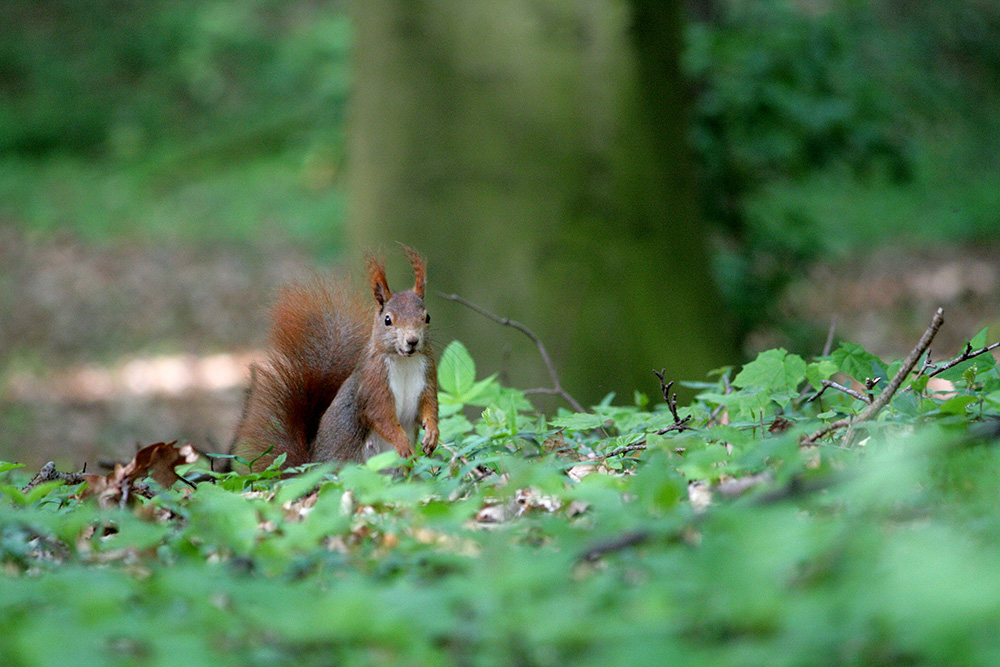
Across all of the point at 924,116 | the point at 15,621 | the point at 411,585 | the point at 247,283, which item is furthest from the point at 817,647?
the point at 247,283

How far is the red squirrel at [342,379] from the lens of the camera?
1.98 metres

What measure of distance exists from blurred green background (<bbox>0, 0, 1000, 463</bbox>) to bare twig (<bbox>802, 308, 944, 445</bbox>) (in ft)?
4.34

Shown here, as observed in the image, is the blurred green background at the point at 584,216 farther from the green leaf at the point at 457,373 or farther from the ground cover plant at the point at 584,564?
the ground cover plant at the point at 584,564

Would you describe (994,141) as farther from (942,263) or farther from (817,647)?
(817,647)

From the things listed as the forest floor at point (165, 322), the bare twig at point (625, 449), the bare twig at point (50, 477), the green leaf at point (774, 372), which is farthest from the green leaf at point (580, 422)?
the forest floor at point (165, 322)

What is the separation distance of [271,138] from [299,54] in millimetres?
1934

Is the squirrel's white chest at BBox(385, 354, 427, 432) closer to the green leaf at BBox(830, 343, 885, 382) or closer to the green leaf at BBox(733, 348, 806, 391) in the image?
the green leaf at BBox(733, 348, 806, 391)

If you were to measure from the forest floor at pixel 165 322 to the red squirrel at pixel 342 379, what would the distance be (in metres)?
2.39

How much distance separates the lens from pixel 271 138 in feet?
45.1

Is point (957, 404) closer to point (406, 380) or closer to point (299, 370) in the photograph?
point (406, 380)

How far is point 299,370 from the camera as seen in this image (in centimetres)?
221

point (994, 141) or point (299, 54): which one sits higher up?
point (299, 54)

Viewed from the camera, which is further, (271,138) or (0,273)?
(271,138)

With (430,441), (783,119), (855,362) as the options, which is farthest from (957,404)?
(783,119)
